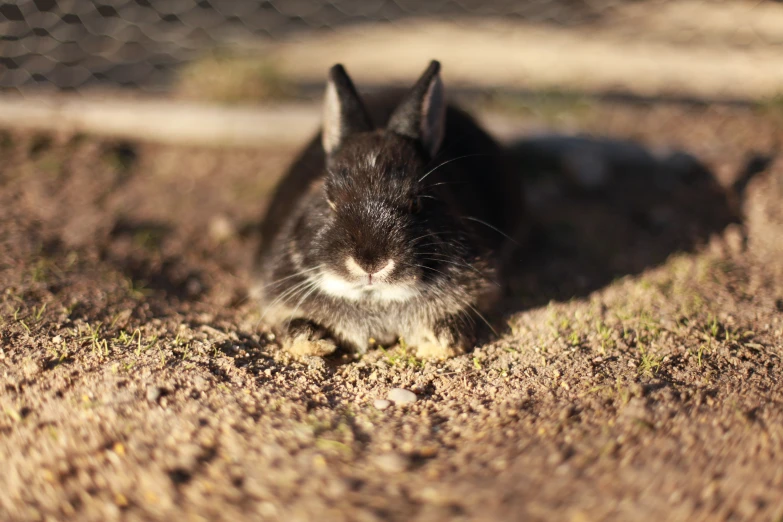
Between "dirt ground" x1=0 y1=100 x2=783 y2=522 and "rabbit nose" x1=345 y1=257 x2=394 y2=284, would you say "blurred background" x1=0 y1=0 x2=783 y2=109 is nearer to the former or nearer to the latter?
"dirt ground" x1=0 y1=100 x2=783 y2=522

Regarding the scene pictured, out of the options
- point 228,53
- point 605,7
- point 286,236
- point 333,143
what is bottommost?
point 286,236

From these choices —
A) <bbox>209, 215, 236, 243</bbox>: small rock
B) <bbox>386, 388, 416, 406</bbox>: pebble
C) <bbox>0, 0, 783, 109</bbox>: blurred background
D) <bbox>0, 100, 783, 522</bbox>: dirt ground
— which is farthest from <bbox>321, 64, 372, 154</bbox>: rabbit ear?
<bbox>0, 0, 783, 109</bbox>: blurred background

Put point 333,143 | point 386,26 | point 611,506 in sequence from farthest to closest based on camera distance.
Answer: point 386,26, point 333,143, point 611,506

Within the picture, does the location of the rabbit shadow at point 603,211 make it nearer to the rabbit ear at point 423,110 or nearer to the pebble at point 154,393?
the rabbit ear at point 423,110

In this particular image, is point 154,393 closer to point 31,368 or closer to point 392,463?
point 31,368

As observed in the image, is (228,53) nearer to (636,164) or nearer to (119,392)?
(636,164)

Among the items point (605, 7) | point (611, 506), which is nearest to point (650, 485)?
point (611, 506)
